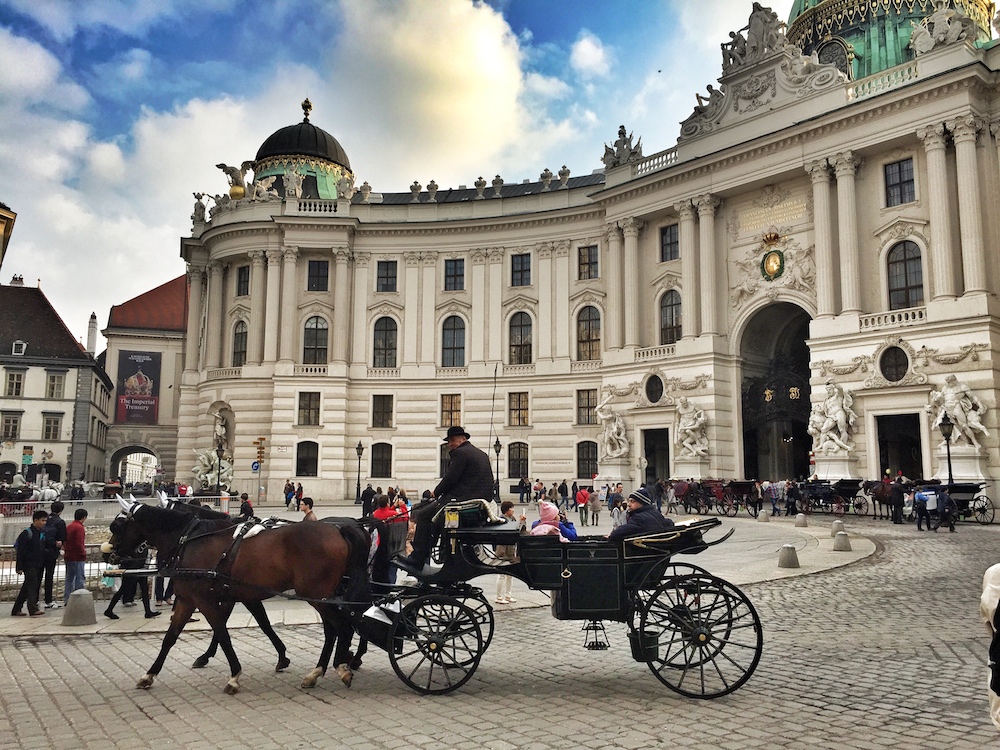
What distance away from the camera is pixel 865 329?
3378cm

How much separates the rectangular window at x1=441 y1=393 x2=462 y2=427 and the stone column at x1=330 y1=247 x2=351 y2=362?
20.9 feet

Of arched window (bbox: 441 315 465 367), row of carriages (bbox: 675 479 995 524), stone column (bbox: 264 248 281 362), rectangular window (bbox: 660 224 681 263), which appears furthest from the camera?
arched window (bbox: 441 315 465 367)

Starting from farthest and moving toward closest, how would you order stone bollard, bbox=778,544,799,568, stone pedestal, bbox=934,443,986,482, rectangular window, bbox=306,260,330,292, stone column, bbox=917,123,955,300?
rectangular window, bbox=306,260,330,292, stone column, bbox=917,123,955,300, stone pedestal, bbox=934,443,986,482, stone bollard, bbox=778,544,799,568

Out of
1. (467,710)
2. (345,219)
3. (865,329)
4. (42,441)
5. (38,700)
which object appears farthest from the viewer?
(42,441)

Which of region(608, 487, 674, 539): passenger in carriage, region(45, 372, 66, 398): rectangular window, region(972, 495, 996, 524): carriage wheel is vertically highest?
region(45, 372, 66, 398): rectangular window

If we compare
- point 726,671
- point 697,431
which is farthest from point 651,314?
point 726,671

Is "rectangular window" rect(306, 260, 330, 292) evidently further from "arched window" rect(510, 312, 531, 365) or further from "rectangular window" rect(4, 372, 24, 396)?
"rectangular window" rect(4, 372, 24, 396)

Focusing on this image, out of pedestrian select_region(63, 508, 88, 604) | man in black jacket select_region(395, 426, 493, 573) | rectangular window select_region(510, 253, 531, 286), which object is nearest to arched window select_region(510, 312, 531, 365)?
rectangular window select_region(510, 253, 531, 286)

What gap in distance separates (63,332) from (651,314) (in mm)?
48183

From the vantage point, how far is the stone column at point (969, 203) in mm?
31297

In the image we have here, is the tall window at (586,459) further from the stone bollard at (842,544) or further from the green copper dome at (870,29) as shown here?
the stone bollard at (842,544)

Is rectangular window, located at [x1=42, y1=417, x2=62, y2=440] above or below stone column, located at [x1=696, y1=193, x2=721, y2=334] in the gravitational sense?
below

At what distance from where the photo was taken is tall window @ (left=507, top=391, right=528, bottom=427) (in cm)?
4700

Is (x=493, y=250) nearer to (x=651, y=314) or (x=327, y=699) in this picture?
(x=651, y=314)
